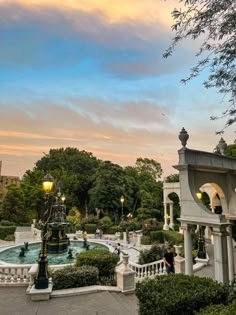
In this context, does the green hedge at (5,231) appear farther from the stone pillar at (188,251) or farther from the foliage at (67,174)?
the stone pillar at (188,251)

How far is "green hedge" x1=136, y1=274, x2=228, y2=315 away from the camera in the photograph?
205 inches

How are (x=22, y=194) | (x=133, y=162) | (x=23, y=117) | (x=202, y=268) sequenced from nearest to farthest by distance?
(x=202, y=268)
(x=23, y=117)
(x=22, y=194)
(x=133, y=162)

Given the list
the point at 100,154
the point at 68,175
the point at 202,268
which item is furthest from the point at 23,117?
the point at 100,154

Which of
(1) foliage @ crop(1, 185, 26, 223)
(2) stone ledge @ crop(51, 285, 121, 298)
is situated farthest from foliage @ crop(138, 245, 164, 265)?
(1) foliage @ crop(1, 185, 26, 223)

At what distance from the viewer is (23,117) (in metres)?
21.6

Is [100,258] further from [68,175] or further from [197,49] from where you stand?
[68,175]

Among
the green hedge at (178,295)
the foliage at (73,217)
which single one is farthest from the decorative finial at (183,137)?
the foliage at (73,217)

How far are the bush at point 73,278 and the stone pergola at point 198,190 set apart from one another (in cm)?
380

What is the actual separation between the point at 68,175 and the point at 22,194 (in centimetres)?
1339

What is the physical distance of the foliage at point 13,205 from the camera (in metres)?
36.1

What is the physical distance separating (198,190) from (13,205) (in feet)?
112

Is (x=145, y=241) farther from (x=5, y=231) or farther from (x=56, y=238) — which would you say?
(x=5, y=231)

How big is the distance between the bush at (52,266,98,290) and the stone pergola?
12.5ft

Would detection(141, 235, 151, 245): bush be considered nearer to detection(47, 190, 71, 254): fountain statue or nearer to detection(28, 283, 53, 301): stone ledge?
detection(47, 190, 71, 254): fountain statue
